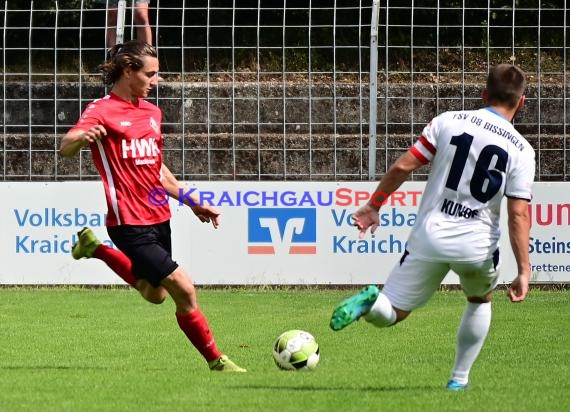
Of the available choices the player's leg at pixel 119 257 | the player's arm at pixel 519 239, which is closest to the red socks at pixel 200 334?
the player's leg at pixel 119 257

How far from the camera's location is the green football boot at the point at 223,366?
875 cm

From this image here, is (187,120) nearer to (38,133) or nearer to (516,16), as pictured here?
(38,133)

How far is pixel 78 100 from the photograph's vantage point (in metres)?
17.2

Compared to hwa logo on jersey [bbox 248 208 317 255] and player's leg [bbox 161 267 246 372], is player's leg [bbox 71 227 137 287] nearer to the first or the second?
player's leg [bbox 161 267 246 372]

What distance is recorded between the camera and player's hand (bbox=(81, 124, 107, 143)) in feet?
27.6

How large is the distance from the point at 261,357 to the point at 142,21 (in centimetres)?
806

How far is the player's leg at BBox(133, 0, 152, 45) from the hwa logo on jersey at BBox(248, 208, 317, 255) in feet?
9.20

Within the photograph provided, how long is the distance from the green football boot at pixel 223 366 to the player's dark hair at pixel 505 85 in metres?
2.66

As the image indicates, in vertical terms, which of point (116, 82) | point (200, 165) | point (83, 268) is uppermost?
point (116, 82)

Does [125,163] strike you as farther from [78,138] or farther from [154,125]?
[78,138]

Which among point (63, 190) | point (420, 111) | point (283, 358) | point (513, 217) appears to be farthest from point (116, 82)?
point (420, 111)

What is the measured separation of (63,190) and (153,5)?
9.78 feet

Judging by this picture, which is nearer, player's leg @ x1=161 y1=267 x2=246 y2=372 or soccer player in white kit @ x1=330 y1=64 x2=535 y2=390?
soccer player in white kit @ x1=330 y1=64 x2=535 y2=390

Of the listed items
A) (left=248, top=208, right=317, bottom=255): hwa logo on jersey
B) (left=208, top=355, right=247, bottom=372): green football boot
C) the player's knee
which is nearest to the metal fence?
(left=248, top=208, right=317, bottom=255): hwa logo on jersey
